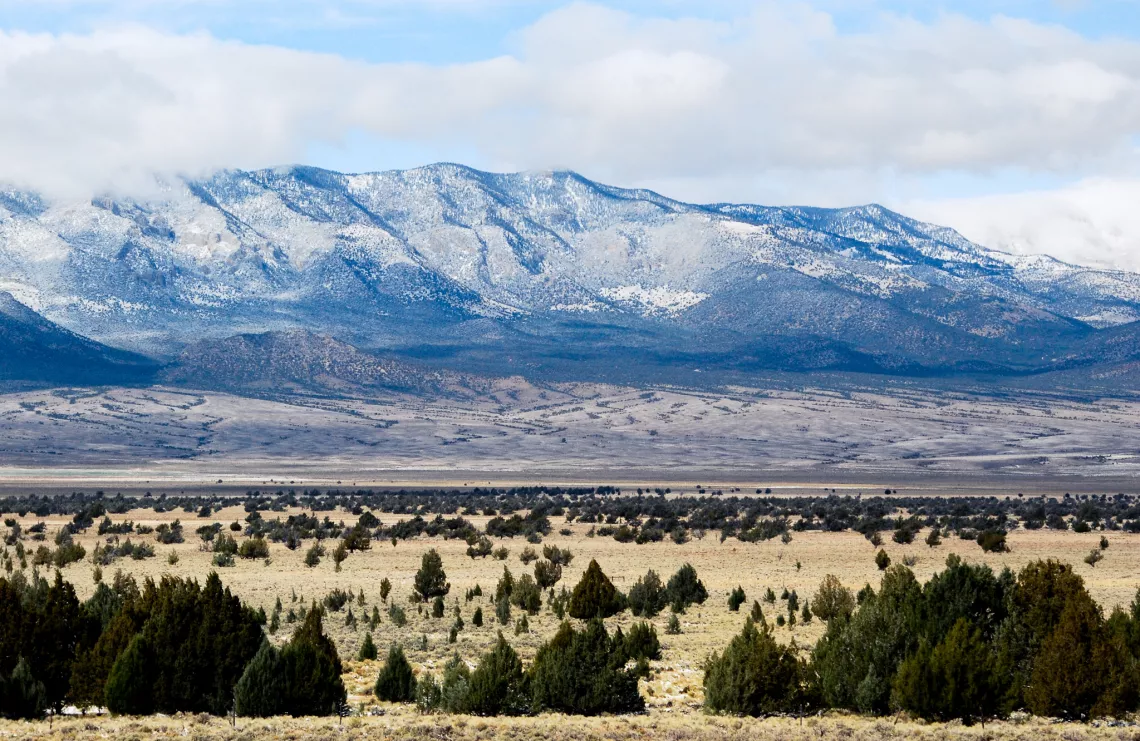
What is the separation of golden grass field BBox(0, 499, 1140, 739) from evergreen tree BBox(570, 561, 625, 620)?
436 mm

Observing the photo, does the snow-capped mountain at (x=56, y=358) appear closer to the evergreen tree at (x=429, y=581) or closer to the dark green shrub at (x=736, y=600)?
the evergreen tree at (x=429, y=581)

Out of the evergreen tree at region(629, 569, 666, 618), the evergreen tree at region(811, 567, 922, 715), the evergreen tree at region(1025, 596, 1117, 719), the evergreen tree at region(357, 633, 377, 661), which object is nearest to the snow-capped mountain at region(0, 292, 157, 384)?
the evergreen tree at region(629, 569, 666, 618)

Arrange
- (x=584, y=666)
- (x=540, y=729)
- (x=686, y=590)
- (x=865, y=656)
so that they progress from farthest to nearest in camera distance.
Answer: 1. (x=686, y=590)
2. (x=865, y=656)
3. (x=584, y=666)
4. (x=540, y=729)

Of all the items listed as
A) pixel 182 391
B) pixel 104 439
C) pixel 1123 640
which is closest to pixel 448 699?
pixel 1123 640

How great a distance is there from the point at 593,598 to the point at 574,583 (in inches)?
274

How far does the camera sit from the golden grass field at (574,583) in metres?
15.0

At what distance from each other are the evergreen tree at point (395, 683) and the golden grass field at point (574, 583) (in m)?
0.21

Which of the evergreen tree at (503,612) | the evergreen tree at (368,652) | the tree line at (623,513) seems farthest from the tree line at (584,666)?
the tree line at (623,513)

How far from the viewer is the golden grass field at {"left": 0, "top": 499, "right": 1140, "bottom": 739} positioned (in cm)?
1501

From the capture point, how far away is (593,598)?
2495cm

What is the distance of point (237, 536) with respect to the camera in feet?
153

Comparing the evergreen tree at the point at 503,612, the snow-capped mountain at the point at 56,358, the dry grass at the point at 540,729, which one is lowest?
the dry grass at the point at 540,729

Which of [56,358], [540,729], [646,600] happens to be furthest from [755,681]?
[56,358]

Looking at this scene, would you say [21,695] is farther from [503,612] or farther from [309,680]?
[503,612]
